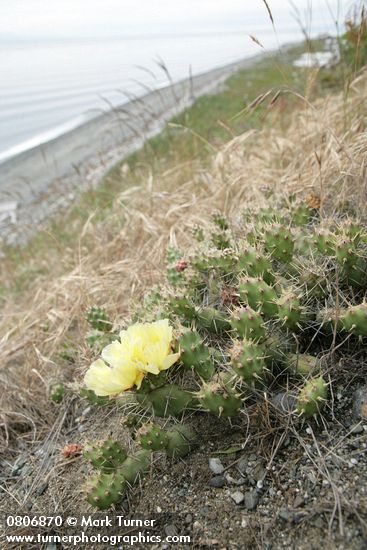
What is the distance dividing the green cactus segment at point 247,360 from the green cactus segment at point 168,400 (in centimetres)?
28

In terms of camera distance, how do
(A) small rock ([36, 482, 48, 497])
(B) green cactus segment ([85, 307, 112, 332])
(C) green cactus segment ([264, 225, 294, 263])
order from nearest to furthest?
(C) green cactus segment ([264, 225, 294, 263]), (A) small rock ([36, 482, 48, 497]), (B) green cactus segment ([85, 307, 112, 332])

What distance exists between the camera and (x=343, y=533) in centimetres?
162

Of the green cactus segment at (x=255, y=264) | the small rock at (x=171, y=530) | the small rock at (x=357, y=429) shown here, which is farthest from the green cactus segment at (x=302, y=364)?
the small rock at (x=171, y=530)

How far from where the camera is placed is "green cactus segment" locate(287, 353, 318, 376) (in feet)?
6.82

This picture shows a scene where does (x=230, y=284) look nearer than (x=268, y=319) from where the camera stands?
No

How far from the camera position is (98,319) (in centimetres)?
281

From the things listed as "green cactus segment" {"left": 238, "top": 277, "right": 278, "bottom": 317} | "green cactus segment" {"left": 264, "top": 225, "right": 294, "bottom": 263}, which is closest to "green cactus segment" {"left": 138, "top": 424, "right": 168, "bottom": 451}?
"green cactus segment" {"left": 238, "top": 277, "right": 278, "bottom": 317}

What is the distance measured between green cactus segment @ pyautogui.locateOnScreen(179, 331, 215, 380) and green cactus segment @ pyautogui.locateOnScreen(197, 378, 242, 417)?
101 mm

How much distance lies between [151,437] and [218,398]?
0.93ft

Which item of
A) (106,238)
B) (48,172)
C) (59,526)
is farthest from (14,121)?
(59,526)

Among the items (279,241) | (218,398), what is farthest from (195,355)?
(279,241)

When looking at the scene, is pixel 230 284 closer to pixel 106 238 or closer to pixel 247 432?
pixel 247 432

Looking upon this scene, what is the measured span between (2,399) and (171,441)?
Result: 4.57 ft

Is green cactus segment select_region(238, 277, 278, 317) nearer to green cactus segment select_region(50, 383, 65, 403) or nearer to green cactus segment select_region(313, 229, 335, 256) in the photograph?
green cactus segment select_region(313, 229, 335, 256)
